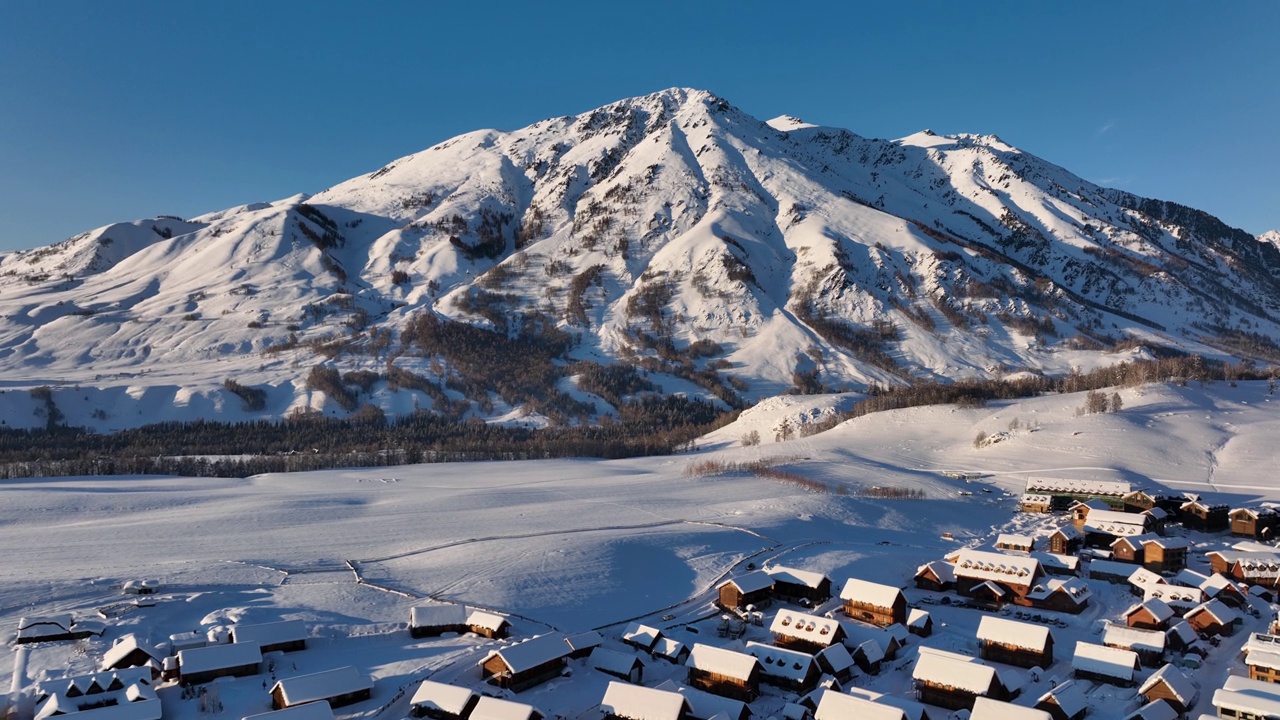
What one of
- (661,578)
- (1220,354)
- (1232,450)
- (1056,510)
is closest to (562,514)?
(661,578)

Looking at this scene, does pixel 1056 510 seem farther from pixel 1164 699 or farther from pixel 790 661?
pixel 790 661

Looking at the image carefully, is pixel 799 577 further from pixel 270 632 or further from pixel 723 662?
pixel 270 632

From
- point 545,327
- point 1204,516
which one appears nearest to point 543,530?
point 1204,516

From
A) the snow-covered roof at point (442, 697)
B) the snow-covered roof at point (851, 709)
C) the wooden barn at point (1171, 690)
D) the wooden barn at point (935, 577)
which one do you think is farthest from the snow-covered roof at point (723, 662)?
the wooden barn at point (935, 577)

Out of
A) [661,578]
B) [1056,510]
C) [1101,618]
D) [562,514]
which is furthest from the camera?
[1056,510]

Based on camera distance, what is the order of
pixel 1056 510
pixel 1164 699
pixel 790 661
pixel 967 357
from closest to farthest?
pixel 1164 699 < pixel 790 661 < pixel 1056 510 < pixel 967 357

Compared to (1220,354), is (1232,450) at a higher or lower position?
lower
